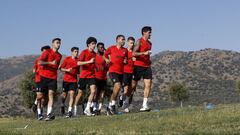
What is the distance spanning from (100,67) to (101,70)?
0.12 meters

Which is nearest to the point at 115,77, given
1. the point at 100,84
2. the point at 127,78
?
the point at 127,78

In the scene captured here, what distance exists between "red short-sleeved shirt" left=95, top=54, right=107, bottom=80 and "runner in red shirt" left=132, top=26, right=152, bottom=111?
184 centimetres

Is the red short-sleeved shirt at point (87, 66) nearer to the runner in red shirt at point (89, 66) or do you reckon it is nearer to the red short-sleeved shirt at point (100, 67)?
the runner in red shirt at point (89, 66)

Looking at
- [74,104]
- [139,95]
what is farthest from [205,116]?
[139,95]

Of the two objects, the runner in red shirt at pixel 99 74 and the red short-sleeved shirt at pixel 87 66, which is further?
the runner in red shirt at pixel 99 74

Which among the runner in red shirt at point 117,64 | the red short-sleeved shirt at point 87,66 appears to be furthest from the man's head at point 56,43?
the runner in red shirt at point 117,64

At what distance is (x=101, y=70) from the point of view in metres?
17.6

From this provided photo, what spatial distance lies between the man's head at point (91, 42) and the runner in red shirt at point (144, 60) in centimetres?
→ 168

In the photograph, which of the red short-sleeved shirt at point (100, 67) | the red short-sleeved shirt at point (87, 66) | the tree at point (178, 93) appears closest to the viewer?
the red short-sleeved shirt at point (87, 66)

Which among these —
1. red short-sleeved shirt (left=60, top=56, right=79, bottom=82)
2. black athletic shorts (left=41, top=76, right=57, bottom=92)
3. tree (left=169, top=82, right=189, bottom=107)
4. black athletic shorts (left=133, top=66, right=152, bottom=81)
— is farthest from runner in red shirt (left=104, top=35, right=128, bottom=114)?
tree (left=169, top=82, right=189, bottom=107)

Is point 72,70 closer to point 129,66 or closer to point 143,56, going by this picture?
point 129,66

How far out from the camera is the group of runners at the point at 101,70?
15992mm

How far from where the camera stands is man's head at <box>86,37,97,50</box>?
16.7m

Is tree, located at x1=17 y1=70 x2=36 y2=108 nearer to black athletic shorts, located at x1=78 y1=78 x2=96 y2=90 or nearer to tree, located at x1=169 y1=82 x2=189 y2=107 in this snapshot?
tree, located at x1=169 y1=82 x2=189 y2=107
